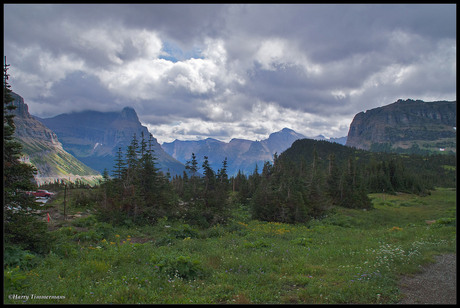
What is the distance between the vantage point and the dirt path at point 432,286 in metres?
7.00

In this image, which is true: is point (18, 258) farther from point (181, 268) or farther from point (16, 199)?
point (181, 268)

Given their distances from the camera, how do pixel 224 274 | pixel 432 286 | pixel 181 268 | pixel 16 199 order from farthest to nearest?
pixel 16 199 → pixel 224 274 → pixel 181 268 → pixel 432 286

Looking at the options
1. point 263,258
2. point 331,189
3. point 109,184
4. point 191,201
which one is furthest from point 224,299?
point 331,189

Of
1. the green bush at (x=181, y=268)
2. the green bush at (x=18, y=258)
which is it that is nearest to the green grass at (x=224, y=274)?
the green bush at (x=181, y=268)

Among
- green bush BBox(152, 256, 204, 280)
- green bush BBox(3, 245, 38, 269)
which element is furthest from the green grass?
green bush BBox(3, 245, 38, 269)

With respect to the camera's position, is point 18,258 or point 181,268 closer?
point 181,268

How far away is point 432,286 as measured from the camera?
7.99 metres

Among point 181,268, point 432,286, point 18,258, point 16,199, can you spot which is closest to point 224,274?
point 181,268

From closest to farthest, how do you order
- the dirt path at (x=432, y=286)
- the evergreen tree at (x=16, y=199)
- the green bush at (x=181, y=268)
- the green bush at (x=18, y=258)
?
the dirt path at (x=432, y=286) < the green bush at (x=181, y=268) < the green bush at (x=18, y=258) < the evergreen tree at (x=16, y=199)

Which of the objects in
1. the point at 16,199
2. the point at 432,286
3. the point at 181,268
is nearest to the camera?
the point at 432,286

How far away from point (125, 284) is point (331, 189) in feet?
151

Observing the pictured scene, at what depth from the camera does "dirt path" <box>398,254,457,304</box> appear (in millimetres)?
7004

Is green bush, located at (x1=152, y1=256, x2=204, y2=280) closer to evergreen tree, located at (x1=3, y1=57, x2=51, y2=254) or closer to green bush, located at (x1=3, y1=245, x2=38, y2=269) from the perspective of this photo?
green bush, located at (x1=3, y1=245, x2=38, y2=269)

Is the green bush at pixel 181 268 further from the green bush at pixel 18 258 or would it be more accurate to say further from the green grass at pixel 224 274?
the green bush at pixel 18 258
